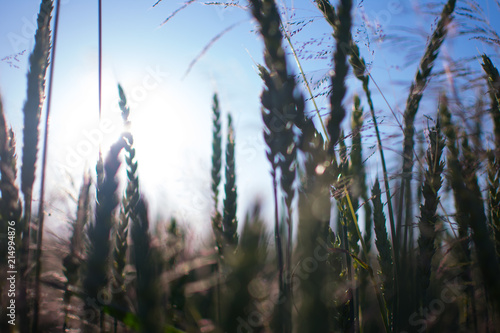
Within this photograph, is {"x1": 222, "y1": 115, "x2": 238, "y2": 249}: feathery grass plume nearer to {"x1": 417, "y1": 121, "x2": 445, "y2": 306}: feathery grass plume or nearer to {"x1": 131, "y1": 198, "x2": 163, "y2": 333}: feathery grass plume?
{"x1": 417, "y1": 121, "x2": 445, "y2": 306}: feathery grass plume

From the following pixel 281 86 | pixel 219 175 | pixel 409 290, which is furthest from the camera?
pixel 219 175

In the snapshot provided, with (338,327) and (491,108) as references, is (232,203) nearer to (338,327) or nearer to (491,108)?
(338,327)

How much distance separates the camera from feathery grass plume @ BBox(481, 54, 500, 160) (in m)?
1.15

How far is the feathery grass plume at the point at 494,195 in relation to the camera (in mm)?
1289

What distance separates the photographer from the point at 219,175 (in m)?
2.82

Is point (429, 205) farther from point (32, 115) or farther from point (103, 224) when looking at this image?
point (32, 115)

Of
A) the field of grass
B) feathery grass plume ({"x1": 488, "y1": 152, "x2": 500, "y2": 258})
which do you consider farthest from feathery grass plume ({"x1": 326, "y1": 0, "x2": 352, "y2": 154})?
feathery grass plume ({"x1": 488, "y1": 152, "x2": 500, "y2": 258})

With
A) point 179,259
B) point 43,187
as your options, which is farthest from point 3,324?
point 179,259

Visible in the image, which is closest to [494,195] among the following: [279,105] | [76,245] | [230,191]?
[279,105]

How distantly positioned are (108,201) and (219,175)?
2022mm

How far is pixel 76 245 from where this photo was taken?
4.86 feet

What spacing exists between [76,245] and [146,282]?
116 cm

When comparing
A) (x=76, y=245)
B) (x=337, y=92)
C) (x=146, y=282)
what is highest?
(x=337, y=92)

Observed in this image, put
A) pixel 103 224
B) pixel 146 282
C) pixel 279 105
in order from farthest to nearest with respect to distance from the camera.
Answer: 1. pixel 103 224
2. pixel 279 105
3. pixel 146 282
